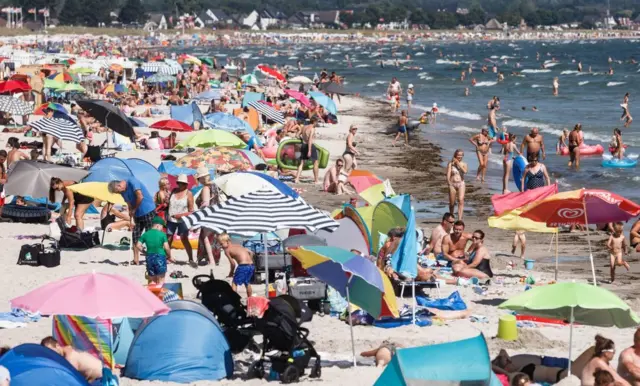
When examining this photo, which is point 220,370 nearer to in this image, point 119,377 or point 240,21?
point 119,377

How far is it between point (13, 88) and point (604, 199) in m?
19.9

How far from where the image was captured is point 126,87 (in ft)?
130

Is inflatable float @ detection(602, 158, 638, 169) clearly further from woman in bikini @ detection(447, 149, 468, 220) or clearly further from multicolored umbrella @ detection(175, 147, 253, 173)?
multicolored umbrella @ detection(175, 147, 253, 173)

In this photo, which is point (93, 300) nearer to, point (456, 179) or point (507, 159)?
point (456, 179)

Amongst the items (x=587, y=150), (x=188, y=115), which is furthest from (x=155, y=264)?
(x=587, y=150)

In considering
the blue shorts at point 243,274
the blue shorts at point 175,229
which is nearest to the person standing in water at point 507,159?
the blue shorts at point 175,229

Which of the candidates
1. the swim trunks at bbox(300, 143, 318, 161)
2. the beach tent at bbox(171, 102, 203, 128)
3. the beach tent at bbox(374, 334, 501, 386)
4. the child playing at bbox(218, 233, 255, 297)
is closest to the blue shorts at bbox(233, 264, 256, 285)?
the child playing at bbox(218, 233, 255, 297)

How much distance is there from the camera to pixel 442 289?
39.3 ft

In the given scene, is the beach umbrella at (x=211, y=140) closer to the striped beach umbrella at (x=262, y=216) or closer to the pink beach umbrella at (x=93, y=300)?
the striped beach umbrella at (x=262, y=216)

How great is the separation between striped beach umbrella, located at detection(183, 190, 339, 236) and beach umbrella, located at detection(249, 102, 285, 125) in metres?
16.5

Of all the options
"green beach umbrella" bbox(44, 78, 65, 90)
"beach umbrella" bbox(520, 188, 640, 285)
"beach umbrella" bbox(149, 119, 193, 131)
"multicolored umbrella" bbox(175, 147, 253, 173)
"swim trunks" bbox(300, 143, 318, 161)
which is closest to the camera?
"beach umbrella" bbox(520, 188, 640, 285)

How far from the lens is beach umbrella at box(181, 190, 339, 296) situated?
31.5ft

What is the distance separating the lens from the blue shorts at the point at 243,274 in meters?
10.6

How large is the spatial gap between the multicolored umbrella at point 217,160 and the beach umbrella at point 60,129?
8.41 ft
